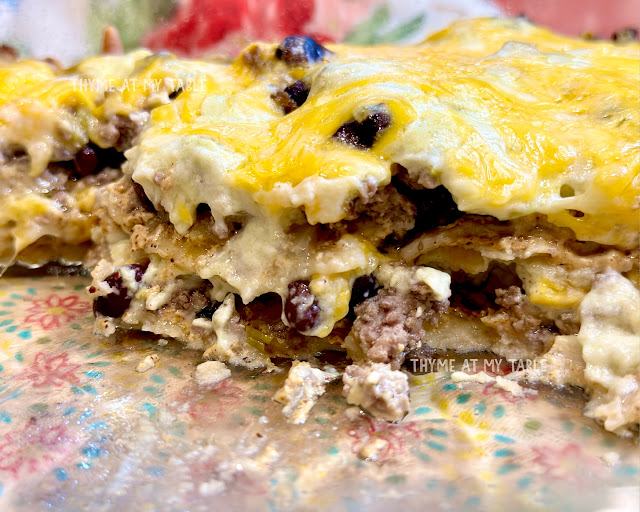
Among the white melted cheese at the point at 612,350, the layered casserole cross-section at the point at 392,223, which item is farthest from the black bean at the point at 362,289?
the white melted cheese at the point at 612,350

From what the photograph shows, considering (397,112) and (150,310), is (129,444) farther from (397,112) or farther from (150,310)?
(397,112)

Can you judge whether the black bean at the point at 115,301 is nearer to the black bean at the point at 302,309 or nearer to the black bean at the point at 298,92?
the black bean at the point at 302,309

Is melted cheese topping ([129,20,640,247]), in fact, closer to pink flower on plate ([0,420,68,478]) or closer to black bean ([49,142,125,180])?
black bean ([49,142,125,180])

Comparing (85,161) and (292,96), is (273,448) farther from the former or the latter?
(85,161)

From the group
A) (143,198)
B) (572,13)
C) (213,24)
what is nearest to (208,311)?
(143,198)

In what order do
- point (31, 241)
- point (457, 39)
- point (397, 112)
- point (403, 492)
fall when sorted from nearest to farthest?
point (403, 492) < point (397, 112) < point (31, 241) < point (457, 39)

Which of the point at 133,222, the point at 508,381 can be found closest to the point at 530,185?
the point at 508,381
